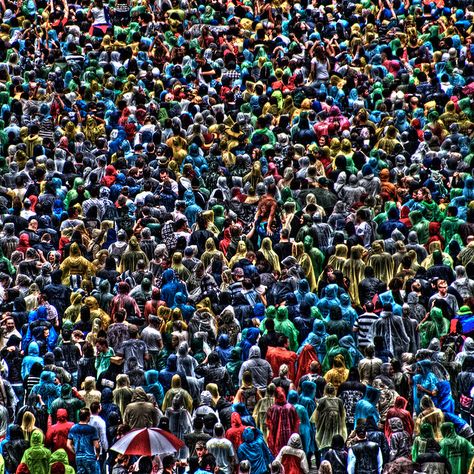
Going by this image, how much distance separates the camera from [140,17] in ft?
138

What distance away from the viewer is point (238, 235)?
2895cm

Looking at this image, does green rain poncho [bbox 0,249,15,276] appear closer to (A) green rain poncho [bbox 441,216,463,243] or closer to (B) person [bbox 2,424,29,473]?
(B) person [bbox 2,424,29,473]

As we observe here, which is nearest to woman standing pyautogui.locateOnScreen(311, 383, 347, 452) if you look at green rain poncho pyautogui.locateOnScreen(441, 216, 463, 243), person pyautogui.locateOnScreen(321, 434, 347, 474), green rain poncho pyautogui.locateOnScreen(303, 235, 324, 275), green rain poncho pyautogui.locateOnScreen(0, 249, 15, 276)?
person pyautogui.locateOnScreen(321, 434, 347, 474)

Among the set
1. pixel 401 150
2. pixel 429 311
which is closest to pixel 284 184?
pixel 401 150

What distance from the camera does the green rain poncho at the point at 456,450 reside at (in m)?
22.3

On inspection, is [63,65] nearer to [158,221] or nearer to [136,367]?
[158,221]

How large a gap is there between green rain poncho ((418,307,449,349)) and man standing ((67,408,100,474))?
5.05m

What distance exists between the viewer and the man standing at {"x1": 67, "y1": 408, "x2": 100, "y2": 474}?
2273 cm

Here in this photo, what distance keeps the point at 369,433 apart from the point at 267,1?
21764mm

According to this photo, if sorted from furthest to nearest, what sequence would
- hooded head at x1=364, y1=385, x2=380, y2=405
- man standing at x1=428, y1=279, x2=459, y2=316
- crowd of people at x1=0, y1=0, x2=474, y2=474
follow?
man standing at x1=428, y1=279, x2=459, y2=316
hooded head at x1=364, y1=385, x2=380, y2=405
crowd of people at x1=0, y1=0, x2=474, y2=474

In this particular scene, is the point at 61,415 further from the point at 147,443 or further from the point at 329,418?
the point at 329,418

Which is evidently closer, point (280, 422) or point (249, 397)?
point (280, 422)

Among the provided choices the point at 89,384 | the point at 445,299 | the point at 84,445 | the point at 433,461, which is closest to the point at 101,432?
the point at 84,445

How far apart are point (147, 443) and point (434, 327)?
18.1 feet
